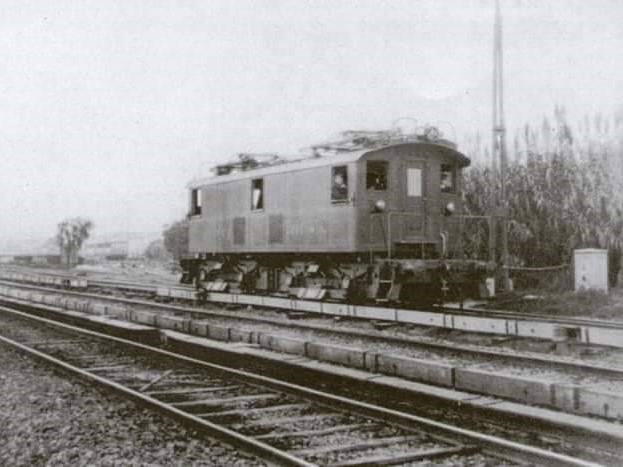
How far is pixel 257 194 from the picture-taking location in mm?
18328

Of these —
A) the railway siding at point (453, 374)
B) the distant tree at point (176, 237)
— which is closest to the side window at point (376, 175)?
the railway siding at point (453, 374)

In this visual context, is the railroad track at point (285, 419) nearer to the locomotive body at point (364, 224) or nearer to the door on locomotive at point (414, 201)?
the locomotive body at point (364, 224)

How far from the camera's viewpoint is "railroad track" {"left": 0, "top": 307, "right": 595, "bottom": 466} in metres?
5.22

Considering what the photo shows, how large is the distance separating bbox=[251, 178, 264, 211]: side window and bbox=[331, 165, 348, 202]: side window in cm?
311

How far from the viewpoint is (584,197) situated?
18750mm

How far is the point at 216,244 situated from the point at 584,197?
376 inches

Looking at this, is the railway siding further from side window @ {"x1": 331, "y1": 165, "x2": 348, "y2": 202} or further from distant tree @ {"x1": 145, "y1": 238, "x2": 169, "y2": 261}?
distant tree @ {"x1": 145, "y1": 238, "x2": 169, "y2": 261}

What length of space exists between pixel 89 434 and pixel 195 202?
16.1m

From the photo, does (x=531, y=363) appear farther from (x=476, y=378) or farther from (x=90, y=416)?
(x=90, y=416)

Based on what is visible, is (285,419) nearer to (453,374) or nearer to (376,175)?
(453,374)

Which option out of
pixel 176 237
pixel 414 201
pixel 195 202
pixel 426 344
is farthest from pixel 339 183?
pixel 176 237

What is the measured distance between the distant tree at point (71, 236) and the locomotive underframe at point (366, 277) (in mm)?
49975

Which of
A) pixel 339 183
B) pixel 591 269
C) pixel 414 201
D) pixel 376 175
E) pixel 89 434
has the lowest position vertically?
pixel 89 434

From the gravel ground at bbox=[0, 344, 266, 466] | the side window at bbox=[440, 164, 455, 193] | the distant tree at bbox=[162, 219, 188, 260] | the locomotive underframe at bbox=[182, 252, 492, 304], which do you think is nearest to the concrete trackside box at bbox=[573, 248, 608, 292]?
the locomotive underframe at bbox=[182, 252, 492, 304]
